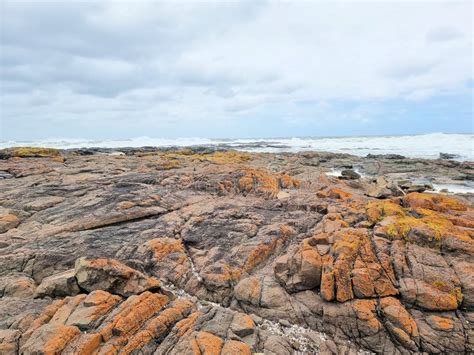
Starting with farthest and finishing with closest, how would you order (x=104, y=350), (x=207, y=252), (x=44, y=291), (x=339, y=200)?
(x=339, y=200) < (x=207, y=252) < (x=44, y=291) < (x=104, y=350)

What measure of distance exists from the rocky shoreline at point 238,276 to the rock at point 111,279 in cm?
3

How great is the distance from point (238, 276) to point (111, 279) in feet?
12.3

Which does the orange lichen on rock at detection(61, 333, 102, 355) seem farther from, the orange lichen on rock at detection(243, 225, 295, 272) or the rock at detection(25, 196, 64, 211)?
the rock at detection(25, 196, 64, 211)

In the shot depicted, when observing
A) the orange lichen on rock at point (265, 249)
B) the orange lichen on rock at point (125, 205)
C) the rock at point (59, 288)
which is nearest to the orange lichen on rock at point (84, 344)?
the rock at point (59, 288)

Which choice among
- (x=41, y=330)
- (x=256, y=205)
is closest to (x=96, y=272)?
(x=41, y=330)

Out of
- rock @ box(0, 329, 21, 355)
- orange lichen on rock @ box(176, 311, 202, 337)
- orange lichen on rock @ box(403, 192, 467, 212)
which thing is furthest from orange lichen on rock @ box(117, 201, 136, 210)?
orange lichen on rock @ box(403, 192, 467, 212)

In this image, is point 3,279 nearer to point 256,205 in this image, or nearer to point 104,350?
point 104,350

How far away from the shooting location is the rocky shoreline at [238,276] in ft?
23.3

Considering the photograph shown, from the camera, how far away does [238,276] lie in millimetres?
9688

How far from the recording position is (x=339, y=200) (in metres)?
13.8

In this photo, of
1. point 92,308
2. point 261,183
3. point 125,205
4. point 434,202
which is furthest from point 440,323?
point 125,205

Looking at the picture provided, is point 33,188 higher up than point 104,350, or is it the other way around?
point 33,188

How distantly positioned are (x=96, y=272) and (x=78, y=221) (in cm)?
492

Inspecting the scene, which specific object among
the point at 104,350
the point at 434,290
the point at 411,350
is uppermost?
the point at 434,290
